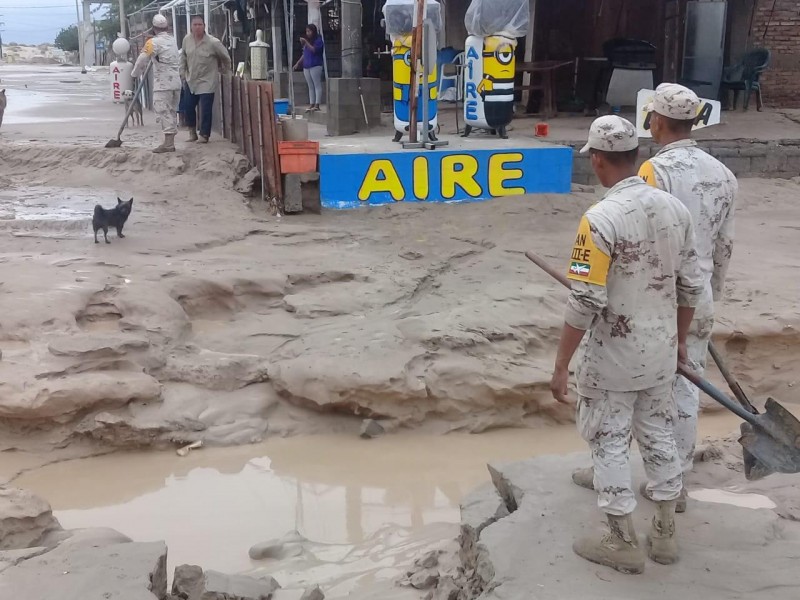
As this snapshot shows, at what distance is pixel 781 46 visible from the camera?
1346 centimetres

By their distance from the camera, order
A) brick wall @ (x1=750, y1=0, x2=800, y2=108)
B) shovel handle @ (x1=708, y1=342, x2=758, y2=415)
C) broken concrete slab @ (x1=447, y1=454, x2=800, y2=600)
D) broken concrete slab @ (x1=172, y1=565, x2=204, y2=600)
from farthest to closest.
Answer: brick wall @ (x1=750, y1=0, x2=800, y2=108) → shovel handle @ (x1=708, y1=342, x2=758, y2=415) → broken concrete slab @ (x1=172, y1=565, x2=204, y2=600) → broken concrete slab @ (x1=447, y1=454, x2=800, y2=600)

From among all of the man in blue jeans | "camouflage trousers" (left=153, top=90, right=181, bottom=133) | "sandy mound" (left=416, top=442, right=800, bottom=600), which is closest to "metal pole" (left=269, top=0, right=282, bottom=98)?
the man in blue jeans

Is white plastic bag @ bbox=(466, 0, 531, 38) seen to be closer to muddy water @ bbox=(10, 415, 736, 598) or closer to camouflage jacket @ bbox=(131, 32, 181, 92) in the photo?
camouflage jacket @ bbox=(131, 32, 181, 92)

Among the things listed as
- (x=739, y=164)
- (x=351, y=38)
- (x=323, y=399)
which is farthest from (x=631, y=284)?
(x=351, y=38)

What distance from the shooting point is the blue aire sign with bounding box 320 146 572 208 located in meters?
8.86

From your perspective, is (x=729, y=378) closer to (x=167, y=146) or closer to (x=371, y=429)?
(x=371, y=429)

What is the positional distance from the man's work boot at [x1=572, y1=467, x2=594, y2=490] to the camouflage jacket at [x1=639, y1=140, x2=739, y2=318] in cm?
80

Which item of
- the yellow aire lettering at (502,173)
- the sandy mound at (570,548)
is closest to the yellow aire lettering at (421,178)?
the yellow aire lettering at (502,173)

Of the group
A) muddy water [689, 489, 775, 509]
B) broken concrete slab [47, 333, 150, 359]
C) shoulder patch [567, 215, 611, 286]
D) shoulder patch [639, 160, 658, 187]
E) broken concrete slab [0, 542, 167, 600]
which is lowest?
muddy water [689, 489, 775, 509]

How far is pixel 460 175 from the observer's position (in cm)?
909

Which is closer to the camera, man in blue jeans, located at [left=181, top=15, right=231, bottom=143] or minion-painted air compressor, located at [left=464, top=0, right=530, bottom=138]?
minion-painted air compressor, located at [left=464, top=0, right=530, bottom=138]

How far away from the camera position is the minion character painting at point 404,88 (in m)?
9.62

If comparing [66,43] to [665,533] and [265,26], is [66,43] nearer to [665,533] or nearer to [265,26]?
[265,26]

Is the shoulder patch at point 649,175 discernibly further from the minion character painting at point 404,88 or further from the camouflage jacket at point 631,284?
the minion character painting at point 404,88
